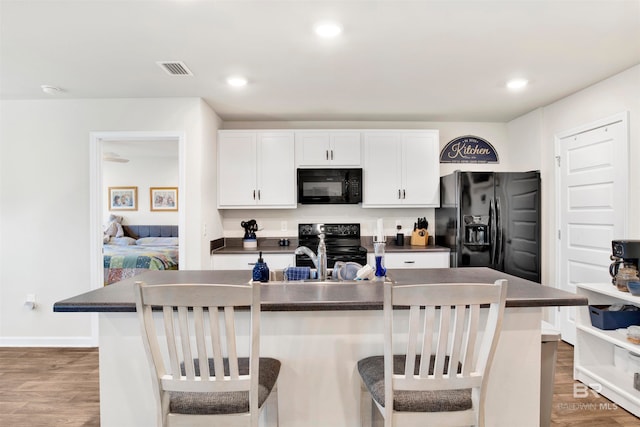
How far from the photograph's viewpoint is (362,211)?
4.29 m

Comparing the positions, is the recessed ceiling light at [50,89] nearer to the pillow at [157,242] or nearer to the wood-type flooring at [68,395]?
the wood-type flooring at [68,395]

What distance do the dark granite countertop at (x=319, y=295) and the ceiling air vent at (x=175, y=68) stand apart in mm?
1586

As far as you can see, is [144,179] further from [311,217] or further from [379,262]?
[379,262]

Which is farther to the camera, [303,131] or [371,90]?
[303,131]

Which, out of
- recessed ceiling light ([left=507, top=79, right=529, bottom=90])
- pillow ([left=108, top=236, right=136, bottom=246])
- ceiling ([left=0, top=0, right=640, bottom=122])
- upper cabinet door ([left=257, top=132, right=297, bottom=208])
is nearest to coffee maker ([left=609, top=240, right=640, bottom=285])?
ceiling ([left=0, top=0, right=640, bottom=122])

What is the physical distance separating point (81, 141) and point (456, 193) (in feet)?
12.7

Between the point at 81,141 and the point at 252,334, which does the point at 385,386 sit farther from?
the point at 81,141

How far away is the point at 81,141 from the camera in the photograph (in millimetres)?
3385

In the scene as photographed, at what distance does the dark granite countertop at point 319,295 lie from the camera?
1440mm

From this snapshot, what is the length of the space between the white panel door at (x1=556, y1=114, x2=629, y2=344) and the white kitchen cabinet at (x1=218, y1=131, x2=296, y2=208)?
283cm

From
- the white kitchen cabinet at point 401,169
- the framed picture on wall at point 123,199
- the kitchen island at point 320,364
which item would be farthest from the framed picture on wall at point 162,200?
the kitchen island at point 320,364

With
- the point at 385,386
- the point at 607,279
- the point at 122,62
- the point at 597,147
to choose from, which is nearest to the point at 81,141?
the point at 122,62

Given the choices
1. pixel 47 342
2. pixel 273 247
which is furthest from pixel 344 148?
pixel 47 342

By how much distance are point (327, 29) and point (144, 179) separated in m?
6.01
